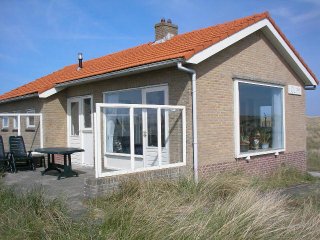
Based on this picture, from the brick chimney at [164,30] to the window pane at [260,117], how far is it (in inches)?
176

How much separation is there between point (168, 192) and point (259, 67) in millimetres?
6576

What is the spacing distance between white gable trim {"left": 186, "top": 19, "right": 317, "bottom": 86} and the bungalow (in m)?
0.03

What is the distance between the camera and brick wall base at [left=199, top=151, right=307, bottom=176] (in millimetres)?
10359

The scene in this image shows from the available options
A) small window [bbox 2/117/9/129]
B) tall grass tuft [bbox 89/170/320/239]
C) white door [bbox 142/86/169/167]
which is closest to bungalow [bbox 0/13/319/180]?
white door [bbox 142/86/169/167]

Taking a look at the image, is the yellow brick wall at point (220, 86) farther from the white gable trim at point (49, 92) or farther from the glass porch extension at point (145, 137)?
the white gable trim at point (49, 92)

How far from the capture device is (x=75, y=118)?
14414mm

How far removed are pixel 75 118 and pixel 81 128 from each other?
25.8 inches

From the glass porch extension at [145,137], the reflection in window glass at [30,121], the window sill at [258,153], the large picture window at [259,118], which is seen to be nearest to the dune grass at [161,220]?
the glass porch extension at [145,137]

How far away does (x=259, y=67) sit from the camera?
1210 centimetres

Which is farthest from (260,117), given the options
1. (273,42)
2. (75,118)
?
(75,118)

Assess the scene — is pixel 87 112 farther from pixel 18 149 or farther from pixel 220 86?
pixel 220 86

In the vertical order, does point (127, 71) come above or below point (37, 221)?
above

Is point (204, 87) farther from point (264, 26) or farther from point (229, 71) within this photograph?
point (264, 26)

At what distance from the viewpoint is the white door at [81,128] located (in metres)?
13.6
